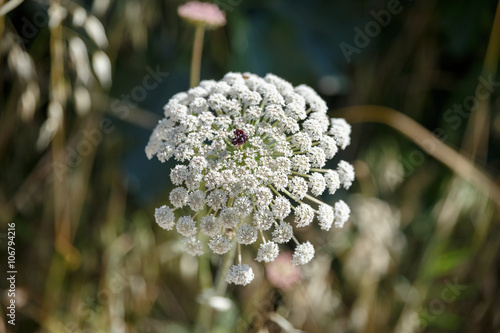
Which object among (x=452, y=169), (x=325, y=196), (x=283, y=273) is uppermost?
(x=452, y=169)

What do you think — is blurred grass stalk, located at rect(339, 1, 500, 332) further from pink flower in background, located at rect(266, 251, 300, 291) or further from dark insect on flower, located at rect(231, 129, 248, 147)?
dark insect on flower, located at rect(231, 129, 248, 147)

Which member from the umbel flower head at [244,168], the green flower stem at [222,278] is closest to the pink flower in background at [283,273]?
the green flower stem at [222,278]

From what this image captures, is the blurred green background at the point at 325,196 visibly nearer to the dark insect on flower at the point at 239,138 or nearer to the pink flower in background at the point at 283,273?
the pink flower in background at the point at 283,273

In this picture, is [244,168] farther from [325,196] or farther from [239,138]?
[325,196]

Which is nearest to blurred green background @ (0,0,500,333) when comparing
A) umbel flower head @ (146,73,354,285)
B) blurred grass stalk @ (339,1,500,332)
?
blurred grass stalk @ (339,1,500,332)

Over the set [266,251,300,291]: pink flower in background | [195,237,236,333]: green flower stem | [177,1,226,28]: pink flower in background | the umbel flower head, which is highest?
[177,1,226,28]: pink flower in background

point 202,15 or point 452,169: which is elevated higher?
point 202,15

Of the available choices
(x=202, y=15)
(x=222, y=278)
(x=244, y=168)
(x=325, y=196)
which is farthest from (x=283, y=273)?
(x=202, y=15)
